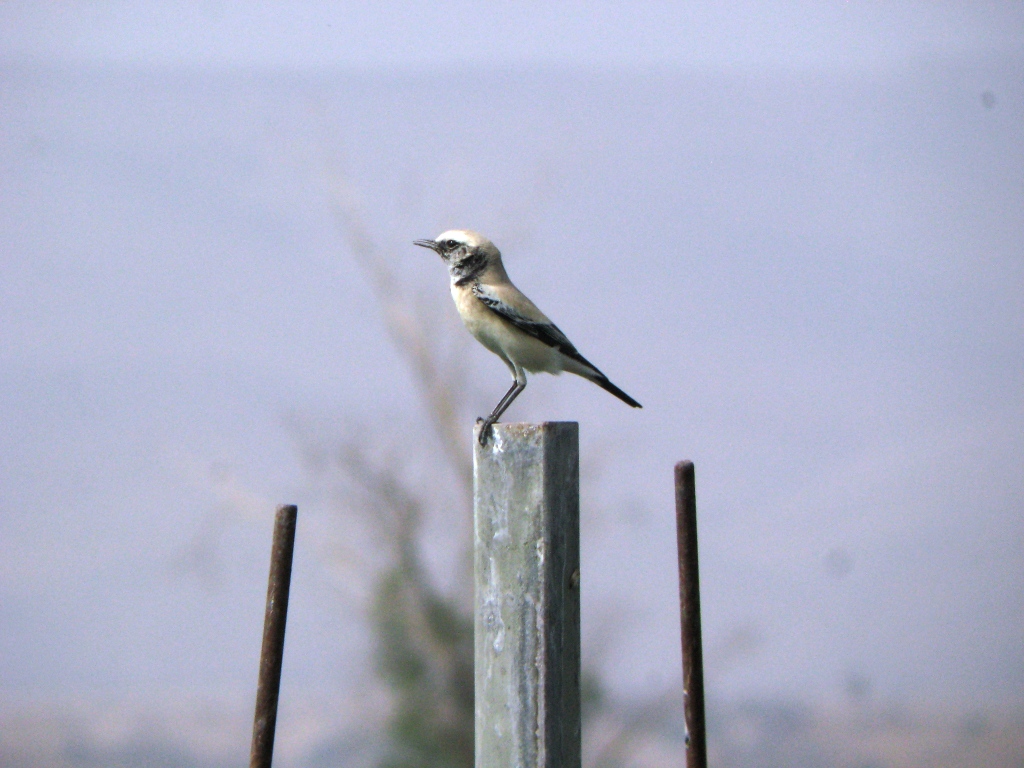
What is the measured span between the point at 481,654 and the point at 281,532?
65 cm

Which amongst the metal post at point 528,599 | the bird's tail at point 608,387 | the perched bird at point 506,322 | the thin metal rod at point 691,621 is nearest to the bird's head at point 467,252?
the perched bird at point 506,322

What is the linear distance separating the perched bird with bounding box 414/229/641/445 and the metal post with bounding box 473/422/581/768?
1695 mm

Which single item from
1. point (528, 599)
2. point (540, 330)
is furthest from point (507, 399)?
point (528, 599)

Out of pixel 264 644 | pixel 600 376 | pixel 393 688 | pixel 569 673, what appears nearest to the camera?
pixel 264 644

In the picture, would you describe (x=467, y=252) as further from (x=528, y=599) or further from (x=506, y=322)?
(x=528, y=599)

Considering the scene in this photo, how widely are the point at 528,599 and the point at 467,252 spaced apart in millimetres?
2727

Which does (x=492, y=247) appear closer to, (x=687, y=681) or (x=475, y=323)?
(x=475, y=323)

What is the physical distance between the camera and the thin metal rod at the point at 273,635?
105 inches

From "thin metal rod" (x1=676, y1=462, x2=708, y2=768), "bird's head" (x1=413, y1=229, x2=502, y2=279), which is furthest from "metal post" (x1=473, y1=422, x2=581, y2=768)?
"bird's head" (x1=413, y1=229, x2=502, y2=279)

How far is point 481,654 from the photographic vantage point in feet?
9.48

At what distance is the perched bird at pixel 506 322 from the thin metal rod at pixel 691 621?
6.36ft

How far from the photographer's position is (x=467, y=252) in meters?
5.22

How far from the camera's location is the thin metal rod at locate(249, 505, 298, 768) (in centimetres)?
266

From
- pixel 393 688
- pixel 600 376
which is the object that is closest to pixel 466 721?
pixel 393 688
